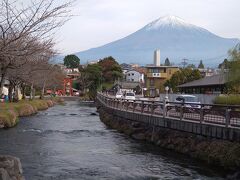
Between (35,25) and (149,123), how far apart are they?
13.4m

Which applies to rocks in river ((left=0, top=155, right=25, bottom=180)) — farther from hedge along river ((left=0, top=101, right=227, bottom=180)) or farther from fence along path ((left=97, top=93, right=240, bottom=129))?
fence along path ((left=97, top=93, right=240, bottom=129))

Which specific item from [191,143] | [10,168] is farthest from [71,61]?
[10,168]

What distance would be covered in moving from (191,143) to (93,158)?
4434 millimetres

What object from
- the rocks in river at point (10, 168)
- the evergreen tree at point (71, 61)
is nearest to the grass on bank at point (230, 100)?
the rocks in river at point (10, 168)

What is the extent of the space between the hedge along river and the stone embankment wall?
0.49 m

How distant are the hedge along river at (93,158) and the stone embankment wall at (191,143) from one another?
0.49m

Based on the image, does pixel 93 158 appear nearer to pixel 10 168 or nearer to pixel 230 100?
pixel 10 168

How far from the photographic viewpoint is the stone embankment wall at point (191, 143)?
14.5 meters

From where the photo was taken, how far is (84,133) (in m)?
26.9

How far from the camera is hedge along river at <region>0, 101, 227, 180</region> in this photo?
14070 millimetres

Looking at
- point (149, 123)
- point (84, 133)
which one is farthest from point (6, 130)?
point (149, 123)

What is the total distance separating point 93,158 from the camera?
1727 cm

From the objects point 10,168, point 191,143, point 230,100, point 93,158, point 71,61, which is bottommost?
point 93,158

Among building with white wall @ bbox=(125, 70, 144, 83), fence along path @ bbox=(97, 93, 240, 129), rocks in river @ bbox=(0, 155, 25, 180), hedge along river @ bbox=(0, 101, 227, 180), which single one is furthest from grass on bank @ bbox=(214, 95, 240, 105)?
building with white wall @ bbox=(125, 70, 144, 83)
